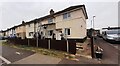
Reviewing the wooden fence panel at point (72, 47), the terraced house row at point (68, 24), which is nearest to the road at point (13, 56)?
the wooden fence panel at point (72, 47)

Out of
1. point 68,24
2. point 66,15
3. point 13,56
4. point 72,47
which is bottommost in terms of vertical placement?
point 13,56

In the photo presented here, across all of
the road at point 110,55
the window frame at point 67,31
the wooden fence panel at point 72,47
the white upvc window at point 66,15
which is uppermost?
the white upvc window at point 66,15

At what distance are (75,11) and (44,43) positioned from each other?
741cm

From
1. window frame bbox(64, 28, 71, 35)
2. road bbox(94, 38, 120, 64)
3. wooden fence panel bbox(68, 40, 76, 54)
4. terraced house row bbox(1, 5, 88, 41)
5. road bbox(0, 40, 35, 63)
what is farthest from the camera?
window frame bbox(64, 28, 71, 35)

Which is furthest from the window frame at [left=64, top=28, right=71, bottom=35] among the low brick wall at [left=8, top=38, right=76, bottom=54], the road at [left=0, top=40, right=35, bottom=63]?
the road at [left=0, top=40, right=35, bottom=63]

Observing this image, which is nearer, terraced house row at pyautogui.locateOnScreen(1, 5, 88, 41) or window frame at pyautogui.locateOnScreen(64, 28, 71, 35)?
terraced house row at pyautogui.locateOnScreen(1, 5, 88, 41)

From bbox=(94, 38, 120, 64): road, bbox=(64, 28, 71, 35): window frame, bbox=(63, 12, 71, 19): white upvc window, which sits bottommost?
bbox=(94, 38, 120, 64): road

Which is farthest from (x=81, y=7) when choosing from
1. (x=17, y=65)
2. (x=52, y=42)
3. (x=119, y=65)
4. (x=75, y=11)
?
(x=17, y=65)

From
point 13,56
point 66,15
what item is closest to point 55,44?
point 13,56

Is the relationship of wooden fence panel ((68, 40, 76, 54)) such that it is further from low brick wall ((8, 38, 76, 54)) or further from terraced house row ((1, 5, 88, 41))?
terraced house row ((1, 5, 88, 41))

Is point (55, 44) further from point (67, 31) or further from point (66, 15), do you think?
point (66, 15)

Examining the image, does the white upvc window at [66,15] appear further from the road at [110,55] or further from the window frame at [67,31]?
the road at [110,55]

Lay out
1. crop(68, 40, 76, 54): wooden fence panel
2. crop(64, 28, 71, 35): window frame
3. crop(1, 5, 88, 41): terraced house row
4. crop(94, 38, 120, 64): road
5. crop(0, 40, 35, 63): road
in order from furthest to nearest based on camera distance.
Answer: crop(64, 28, 71, 35): window frame < crop(1, 5, 88, 41): terraced house row < crop(68, 40, 76, 54): wooden fence panel < crop(0, 40, 35, 63): road < crop(94, 38, 120, 64): road

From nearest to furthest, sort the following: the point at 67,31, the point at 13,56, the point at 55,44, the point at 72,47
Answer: the point at 13,56 → the point at 72,47 → the point at 55,44 → the point at 67,31
